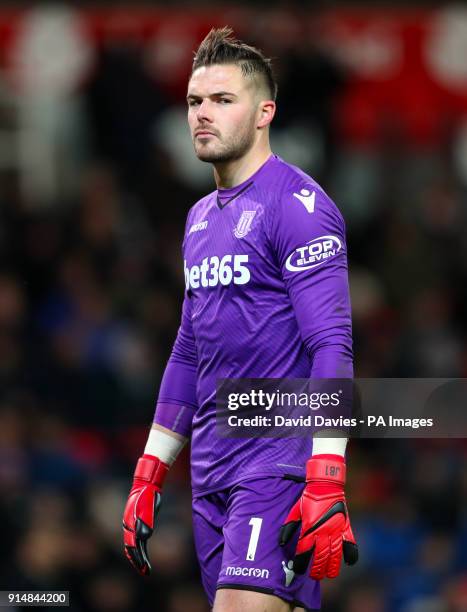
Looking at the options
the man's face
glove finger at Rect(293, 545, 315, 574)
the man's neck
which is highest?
the man's face

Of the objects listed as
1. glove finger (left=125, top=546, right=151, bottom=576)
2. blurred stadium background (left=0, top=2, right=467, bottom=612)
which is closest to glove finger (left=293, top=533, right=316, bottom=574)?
glove finger (left=125, top=546, right=151, bottom=576)

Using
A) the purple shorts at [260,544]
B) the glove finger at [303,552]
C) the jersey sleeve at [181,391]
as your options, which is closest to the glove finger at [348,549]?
the glove finger at [303,552]

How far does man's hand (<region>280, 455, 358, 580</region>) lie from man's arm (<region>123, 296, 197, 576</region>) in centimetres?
82

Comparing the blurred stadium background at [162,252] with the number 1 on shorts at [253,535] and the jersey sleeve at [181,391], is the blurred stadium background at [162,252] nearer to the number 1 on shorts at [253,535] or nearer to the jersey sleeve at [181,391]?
the jersey sleeve at [181,391]

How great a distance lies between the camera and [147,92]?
10391 mm

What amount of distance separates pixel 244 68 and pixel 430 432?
170cm

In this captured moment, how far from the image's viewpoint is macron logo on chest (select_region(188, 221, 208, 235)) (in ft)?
16.1

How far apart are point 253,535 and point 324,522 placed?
1.10 ft

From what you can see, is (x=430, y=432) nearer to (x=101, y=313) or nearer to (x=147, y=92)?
(x=101, y=313)

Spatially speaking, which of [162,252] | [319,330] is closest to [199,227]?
[319,330]

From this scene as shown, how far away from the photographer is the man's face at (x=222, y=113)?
475 cm

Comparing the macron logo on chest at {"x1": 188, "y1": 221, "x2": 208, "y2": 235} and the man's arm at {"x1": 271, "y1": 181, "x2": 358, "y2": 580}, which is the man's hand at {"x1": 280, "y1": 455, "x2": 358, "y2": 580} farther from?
the macron logo on chest at {"x1": 188, "y1": 221, "x2": 208, "y2": 235}

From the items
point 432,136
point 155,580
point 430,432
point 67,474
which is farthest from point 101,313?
point 430,432

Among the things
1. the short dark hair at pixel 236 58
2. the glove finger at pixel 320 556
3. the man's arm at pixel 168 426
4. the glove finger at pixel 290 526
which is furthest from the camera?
the man's arm at pixel 168 426
